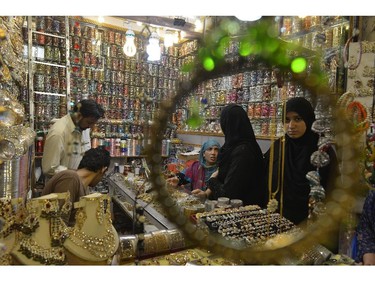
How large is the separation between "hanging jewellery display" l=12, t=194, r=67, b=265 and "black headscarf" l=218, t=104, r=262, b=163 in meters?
0.60

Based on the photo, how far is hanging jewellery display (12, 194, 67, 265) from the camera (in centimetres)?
69

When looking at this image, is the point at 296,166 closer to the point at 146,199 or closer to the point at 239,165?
the point at 239,165

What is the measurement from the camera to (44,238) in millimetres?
711

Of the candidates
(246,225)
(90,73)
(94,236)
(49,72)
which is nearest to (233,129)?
(246,225)

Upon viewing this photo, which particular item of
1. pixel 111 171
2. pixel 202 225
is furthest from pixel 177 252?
pixel 111 171

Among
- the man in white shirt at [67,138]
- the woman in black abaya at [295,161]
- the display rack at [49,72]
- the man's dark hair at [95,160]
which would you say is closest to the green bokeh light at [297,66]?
the woman in black abaya at [295,161]

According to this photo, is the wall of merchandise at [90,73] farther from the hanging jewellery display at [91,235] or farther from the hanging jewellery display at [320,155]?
the hanging jewellery display at [320,155]

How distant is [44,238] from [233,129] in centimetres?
70

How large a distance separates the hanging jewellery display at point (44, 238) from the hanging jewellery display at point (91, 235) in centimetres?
3

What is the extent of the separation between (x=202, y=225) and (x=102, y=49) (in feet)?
8.84

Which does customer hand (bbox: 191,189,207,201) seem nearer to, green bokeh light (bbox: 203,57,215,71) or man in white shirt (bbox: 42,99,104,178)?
green bokeh light (bbox: 203,57,215,71)

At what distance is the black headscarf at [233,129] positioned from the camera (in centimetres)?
109

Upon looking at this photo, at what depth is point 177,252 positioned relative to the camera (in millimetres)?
887
